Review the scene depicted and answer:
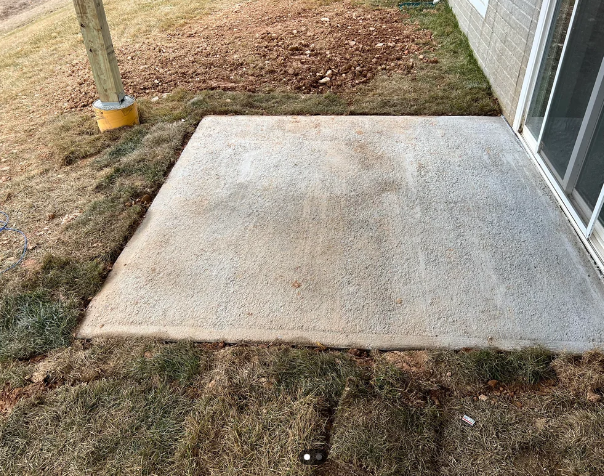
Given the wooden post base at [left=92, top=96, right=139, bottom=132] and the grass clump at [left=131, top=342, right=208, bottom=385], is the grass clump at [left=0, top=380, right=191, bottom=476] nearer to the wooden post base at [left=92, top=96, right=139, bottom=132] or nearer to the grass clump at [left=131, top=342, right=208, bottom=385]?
the grass clump at [left=131, top=342, right=208, bottom=385]

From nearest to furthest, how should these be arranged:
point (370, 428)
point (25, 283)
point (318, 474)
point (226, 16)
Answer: point (318, 474) < point (370, 428) < point (25, 283) < point (226, 16)

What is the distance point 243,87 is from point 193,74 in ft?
2.90

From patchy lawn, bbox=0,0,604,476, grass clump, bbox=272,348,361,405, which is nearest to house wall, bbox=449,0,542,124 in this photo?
patchy lawn, bbox=0,0,604,476

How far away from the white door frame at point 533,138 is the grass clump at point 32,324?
309 centimetres

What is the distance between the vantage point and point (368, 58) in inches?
233

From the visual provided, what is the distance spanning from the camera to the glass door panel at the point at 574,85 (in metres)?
3.03

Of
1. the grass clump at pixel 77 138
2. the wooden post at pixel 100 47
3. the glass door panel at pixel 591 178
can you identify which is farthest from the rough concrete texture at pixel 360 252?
the wooden post at pixel 100 47

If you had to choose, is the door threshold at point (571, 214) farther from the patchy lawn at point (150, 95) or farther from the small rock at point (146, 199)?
the small rock at point (146, 199)

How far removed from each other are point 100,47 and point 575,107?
395cm

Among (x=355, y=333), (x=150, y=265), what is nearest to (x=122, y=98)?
(x=150, y=265)

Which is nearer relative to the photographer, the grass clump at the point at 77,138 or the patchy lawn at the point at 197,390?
the patchy lawn at the point at 197,390

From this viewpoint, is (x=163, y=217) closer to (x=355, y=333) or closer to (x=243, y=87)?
(x=355, y=333)

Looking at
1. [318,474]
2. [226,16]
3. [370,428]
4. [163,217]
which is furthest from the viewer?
[226,16]

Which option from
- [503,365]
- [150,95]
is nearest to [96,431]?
[503,365]
